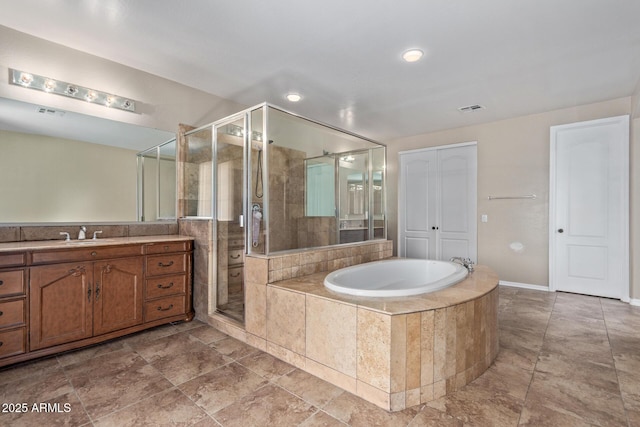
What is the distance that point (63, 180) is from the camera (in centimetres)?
259

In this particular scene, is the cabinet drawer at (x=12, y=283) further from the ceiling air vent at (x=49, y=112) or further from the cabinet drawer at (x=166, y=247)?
the ceiling air vent at (x=49, y=112)

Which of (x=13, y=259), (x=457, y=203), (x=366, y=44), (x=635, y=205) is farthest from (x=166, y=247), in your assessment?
(x=635, y=205)

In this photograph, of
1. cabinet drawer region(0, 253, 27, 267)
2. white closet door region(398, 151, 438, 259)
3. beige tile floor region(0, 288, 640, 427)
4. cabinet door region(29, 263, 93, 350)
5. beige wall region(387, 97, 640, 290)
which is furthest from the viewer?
white closet door region(398, 151, 438, 259)

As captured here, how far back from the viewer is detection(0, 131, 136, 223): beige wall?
2365 mm

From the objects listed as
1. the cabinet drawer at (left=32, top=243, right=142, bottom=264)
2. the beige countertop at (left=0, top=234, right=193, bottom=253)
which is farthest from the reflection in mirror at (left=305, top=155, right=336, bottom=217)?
the cabinet drawer at (left=32, top=243, right=142, bottom=264)

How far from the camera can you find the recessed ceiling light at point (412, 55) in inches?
100

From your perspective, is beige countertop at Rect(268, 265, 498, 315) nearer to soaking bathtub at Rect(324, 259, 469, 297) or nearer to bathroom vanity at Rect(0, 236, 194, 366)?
soaking bathtub at Rect(324, 259, 469, 297)

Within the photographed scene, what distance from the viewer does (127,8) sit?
2.04 meters

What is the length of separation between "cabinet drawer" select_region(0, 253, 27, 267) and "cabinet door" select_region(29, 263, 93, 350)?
89 mm

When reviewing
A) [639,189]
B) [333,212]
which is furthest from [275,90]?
[639,189]

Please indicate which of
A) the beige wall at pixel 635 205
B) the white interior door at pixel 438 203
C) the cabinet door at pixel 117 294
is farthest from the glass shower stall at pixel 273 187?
the beige wall at pixel 635 205

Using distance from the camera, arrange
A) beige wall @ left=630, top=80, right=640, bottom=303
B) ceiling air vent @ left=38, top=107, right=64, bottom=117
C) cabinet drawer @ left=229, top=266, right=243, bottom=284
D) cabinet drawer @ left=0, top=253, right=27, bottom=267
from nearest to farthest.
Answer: cabinet drawer @ left=0, top=253, right=27, bottom=267 < ceiling air vent @ left=38, top=107, right=64, bottom=117 < cabinet drawer @ left=229, top=266, right=243, bottom=284 < beige wall @ left=630, top=80, right=640, bottom=303

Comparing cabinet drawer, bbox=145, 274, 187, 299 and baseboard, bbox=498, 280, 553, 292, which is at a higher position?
Answer: cabinet drawer, bbox=145, 274, 187, 299

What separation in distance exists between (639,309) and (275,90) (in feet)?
15.4
